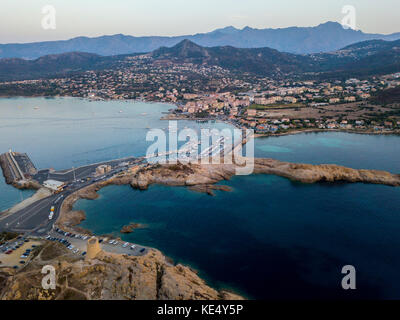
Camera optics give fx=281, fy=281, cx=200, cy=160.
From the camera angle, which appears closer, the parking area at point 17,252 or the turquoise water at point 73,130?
the parking area at point 17,252

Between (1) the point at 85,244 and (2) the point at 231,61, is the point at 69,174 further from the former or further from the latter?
(2) the point at 231,61

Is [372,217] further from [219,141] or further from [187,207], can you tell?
[219,141]

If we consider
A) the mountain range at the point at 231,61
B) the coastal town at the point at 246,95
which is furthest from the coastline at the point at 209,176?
the mountain range at the point at 231,61

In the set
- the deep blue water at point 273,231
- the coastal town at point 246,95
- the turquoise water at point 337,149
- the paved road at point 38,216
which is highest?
the coastal town at point 246,95

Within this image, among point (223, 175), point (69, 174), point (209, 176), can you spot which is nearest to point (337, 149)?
point (223, 175)

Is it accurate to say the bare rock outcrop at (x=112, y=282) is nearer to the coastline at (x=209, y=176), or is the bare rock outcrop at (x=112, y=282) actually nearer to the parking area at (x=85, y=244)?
the parking area at (x=85, y=244)

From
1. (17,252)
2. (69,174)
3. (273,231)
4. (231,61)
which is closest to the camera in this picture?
(17,252)

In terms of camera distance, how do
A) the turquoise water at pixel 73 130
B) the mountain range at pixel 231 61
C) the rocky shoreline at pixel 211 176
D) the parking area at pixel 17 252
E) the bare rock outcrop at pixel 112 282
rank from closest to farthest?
the bare rock outcrop at pixel 112 282 < the parking area at pixel 17 252 < the rocky shoreline at pixel 211 176 < the turquoise water at pixel 73 130 < the mountain range at pixel 231 61

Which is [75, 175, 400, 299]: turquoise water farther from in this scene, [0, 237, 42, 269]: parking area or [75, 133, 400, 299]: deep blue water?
[0, 237, 42, 269]: parking area
